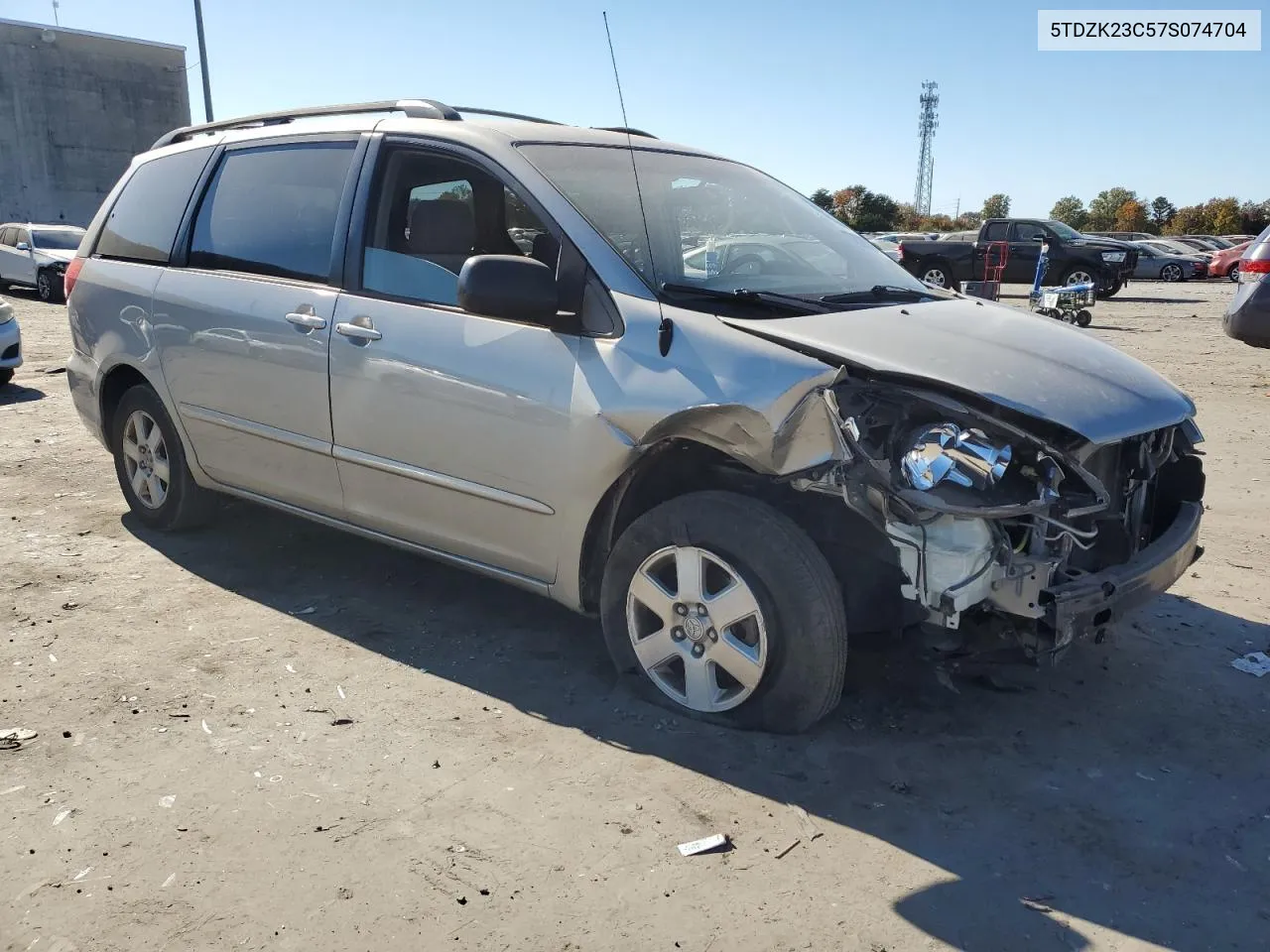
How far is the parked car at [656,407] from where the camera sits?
2941mm

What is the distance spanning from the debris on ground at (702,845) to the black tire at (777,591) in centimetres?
53

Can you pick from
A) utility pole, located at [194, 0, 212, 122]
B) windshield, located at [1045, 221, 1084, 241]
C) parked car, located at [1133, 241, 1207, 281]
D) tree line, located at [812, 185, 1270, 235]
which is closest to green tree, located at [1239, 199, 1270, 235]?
tree line, located at [812, 185, 1270, 235]

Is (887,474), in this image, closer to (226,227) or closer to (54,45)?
(226,227)

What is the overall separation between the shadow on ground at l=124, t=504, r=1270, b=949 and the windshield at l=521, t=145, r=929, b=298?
1388 millimetres

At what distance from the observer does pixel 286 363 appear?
4117mm

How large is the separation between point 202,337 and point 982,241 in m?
22.5

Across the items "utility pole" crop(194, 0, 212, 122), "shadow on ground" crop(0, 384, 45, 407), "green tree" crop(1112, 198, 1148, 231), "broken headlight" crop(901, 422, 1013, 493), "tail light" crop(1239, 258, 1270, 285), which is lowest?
"shadow on ground" crop(0, 384, 45, 407)

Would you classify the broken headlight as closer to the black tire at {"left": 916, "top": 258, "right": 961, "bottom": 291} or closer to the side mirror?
the side mirror

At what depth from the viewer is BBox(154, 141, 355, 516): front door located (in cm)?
407

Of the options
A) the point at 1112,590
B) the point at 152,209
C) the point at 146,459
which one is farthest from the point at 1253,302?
the point at 146,459

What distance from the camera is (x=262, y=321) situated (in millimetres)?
4191

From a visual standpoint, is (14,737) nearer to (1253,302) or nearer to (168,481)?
(168,481)

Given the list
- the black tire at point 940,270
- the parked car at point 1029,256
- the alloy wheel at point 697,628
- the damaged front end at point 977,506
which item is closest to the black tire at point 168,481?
the alloy wheel at point 697,628

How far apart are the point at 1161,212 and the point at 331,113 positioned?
59.4 m
